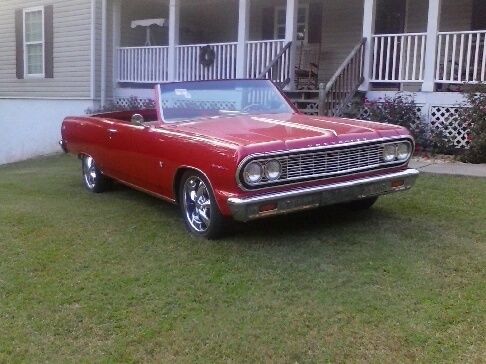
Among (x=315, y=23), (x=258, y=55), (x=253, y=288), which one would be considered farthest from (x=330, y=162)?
(x=315, y=23)

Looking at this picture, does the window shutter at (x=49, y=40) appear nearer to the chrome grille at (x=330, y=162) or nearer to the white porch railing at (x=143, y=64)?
the white porch railing at (x=143, y=64)

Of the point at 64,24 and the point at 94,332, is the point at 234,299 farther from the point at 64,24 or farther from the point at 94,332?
the point at 64,24

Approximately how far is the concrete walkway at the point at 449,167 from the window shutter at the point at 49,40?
1148cm

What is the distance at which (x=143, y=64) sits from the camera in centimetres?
1557

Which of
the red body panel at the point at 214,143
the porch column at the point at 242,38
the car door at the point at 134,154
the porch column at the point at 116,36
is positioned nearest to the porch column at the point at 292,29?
the porch column at the point at 242,38

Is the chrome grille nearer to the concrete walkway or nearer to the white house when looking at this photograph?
the concrete walkway

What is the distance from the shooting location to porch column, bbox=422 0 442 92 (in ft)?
35.5

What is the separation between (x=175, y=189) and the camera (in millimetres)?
5625

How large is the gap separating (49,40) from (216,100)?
1221cm

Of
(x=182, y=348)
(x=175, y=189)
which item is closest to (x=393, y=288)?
(x=182, y=348)

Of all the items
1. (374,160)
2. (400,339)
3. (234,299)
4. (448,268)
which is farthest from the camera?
(374,160)

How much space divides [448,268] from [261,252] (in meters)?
1.45

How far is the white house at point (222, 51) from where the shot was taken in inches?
451

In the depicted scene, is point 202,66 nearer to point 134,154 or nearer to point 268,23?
point 268,23
